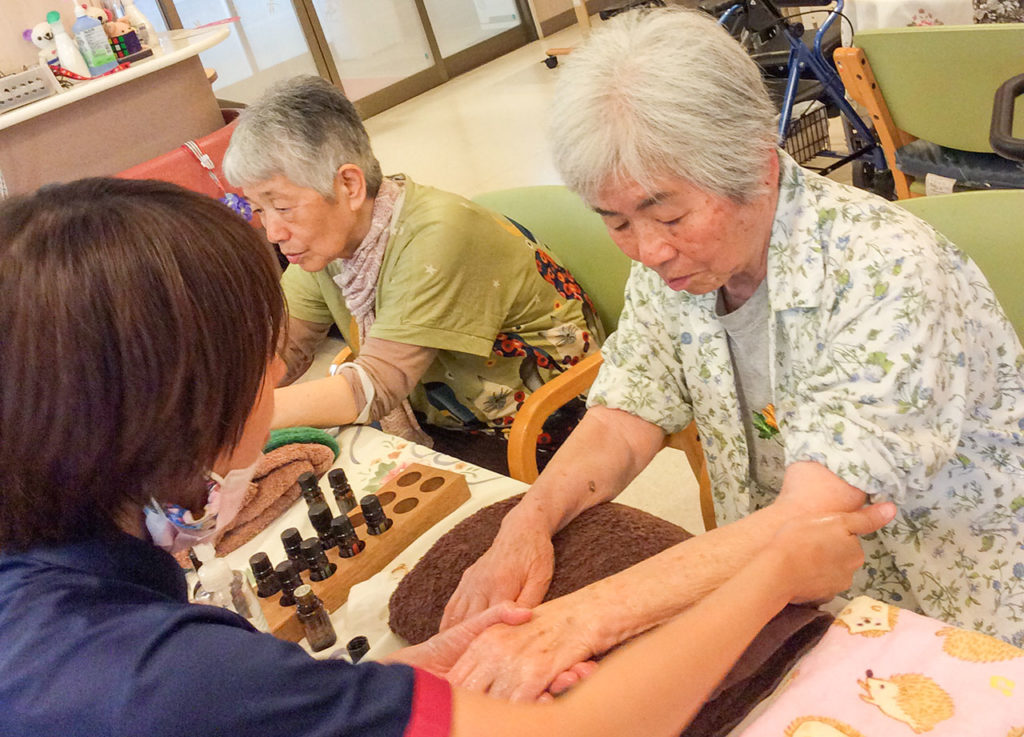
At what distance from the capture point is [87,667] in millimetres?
710

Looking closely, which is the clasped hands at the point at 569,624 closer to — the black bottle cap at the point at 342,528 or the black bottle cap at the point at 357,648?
the black bottle cap at the point at 357,648

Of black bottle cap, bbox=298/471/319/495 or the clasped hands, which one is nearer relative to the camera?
the clasped hands

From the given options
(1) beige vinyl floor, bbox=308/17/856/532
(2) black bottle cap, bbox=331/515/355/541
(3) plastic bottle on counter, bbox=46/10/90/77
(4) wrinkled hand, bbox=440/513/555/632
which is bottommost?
(1) beige vinyl floor, bbox=308/17/856/532

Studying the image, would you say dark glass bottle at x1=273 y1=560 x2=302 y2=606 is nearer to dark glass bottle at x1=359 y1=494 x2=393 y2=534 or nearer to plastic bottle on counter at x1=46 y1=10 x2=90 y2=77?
dark glass bottle at x1=359 y1=494 x2=393 y2=534

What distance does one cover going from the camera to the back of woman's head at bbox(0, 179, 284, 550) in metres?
0.75

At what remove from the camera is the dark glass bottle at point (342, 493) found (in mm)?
1584

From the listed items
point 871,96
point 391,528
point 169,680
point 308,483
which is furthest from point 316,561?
point 871,96

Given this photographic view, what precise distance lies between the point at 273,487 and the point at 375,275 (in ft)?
1.92

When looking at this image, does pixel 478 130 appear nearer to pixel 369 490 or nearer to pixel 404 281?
pixel 404 281

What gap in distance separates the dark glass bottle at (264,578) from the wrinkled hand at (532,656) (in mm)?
427

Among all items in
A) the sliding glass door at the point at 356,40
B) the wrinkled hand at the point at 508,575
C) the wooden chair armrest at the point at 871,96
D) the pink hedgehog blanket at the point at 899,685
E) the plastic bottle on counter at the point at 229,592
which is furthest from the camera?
the sliding glass door at the point at 356,40

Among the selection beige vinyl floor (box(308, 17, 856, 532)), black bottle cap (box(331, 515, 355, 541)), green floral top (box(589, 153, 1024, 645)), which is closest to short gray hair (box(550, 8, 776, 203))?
green floral top (box(589, 153, 1024, 645))

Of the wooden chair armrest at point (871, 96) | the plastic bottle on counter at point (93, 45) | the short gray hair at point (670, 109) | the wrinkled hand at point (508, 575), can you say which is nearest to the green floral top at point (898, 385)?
the short gray hair at point (670, 109)

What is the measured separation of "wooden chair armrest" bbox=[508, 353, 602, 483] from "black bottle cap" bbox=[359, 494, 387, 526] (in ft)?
1.46
